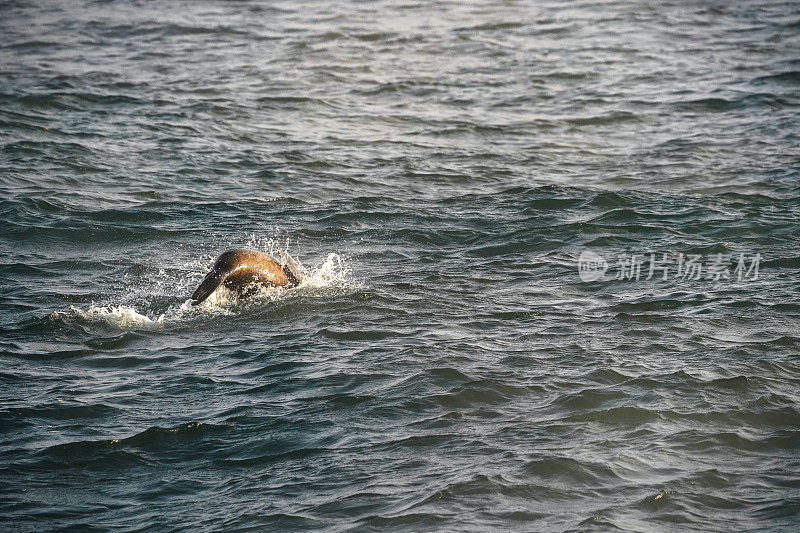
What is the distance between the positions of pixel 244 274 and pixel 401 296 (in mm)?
1511

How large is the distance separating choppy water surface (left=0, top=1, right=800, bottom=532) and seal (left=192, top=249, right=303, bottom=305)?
156 millimetres

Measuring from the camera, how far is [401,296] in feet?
32.9

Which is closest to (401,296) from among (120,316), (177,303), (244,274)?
(244,274)

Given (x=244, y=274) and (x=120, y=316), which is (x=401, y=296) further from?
(x=120, y=316)

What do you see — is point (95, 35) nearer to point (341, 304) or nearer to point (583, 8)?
point (583, 8)

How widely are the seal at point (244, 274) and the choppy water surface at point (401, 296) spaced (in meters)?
0.16

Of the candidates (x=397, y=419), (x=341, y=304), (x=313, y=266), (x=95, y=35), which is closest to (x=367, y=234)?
(x=313, y=266)

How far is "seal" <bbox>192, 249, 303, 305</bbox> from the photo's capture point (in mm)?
9562

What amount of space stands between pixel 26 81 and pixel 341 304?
11.6m

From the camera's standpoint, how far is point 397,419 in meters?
7.60

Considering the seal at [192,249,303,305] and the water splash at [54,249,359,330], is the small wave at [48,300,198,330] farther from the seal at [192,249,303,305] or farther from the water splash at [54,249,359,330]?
the seal at [192,249,303,305]

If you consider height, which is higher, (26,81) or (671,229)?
(26,81)

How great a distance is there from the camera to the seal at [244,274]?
9562 millimetres

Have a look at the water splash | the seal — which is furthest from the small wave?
the seal
